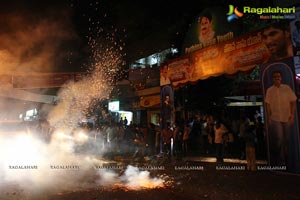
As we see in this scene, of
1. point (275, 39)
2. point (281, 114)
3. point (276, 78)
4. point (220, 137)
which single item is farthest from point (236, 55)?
point (220, 137)

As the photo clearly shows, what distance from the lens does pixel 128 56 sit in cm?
2834

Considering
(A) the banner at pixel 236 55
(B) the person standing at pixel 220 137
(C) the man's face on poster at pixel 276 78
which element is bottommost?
(B) the person standing at pixel 220 137

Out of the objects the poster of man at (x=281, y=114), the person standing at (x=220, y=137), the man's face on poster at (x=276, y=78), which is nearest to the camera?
the poster of man at (x=281, y=114)

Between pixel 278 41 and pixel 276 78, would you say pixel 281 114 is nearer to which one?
pixel 276 78

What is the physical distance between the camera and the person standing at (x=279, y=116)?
28.9ft

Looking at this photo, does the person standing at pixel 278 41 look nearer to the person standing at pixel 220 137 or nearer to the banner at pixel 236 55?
the banner at pixel 236 55

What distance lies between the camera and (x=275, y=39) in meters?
9.00

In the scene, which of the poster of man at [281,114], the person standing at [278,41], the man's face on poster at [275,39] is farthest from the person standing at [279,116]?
the man's face on poster at [275,39]

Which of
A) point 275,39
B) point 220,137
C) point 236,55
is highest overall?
point 275,39

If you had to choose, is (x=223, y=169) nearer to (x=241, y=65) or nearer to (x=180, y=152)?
(x=241, y=65)

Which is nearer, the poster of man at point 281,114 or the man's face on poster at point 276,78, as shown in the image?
the poster of man at point 281,114

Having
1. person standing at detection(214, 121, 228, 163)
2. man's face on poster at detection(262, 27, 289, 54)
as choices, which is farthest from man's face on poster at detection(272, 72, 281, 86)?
person standing at detection(214, 121, 228, 163)

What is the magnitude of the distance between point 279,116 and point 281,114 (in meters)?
0.09

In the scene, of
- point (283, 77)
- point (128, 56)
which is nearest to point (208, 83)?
point (283, 77)
